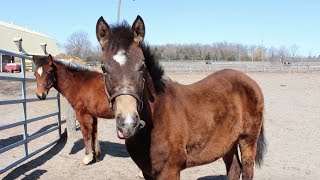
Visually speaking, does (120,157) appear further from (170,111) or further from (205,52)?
(205,52)

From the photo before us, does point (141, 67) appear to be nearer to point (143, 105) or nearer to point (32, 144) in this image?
point (143, 105)

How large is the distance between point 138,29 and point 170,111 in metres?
0.85

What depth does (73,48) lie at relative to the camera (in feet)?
187

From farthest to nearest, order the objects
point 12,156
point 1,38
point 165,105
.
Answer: point 1,38 → point 12,156 → point 165,105

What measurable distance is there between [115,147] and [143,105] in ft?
15.7

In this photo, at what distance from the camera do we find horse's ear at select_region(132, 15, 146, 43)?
9.39ft

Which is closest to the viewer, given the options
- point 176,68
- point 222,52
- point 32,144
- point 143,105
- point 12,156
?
point 143,105

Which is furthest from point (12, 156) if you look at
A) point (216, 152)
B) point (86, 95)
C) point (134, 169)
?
point (216, 152)

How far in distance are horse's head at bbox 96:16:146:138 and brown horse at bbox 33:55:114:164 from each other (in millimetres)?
3490

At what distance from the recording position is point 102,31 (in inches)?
114

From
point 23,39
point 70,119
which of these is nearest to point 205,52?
A: point 23,39

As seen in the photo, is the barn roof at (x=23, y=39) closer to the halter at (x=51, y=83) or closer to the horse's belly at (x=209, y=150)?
the halter at (x=51, y=83)

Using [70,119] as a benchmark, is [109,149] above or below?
below

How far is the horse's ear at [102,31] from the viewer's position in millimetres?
2840
